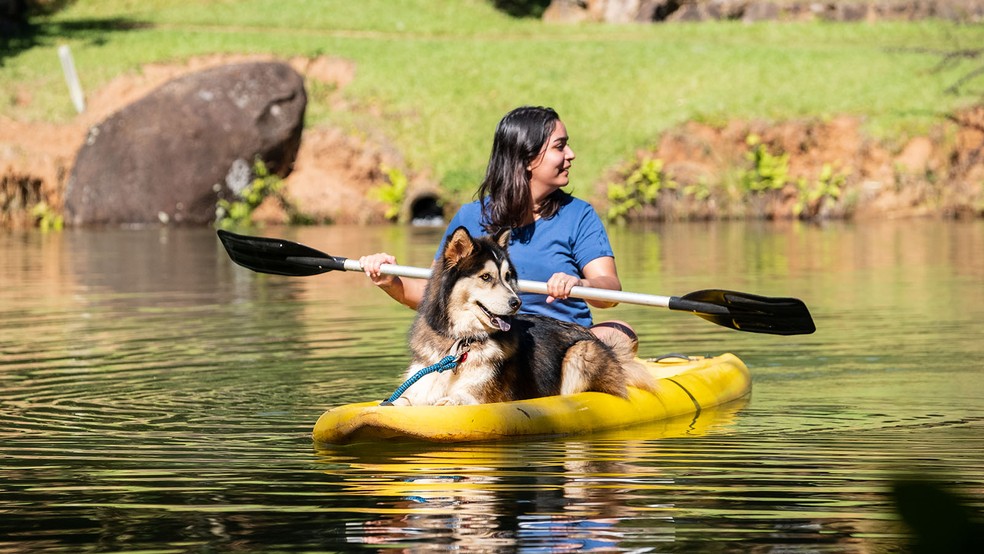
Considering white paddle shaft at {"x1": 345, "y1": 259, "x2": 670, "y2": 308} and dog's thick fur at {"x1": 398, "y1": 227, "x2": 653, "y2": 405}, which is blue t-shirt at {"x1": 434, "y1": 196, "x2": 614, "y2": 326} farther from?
dog's thick fur at {"x1": 398, "y1": 227, "x2": 653, "y2": 405}

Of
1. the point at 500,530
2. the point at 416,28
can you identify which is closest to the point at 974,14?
the point at 416,28

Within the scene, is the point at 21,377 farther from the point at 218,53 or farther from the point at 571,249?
the point at 218,53

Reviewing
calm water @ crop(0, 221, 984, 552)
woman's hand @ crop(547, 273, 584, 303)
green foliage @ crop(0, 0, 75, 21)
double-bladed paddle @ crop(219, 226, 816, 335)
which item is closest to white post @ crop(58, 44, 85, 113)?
green foliage @ crop(0, 0, 75, 21)

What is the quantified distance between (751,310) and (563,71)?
100 ft

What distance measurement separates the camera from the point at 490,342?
21.0 feet

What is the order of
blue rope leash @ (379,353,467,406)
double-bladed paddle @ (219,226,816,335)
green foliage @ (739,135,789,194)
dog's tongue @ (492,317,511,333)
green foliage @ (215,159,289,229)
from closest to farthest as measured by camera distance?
dog's tongue @ (492,317,511,333)
blue rope leash @ (379,353,467,406)
double-bladed paddle @ (219,226,816,335)
green foliage @ (739,135,789,194)
green foliage @ (215,159,289,229)

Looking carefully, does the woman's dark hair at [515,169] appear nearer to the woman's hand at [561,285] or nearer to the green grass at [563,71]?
the woman's hand at [561,285]

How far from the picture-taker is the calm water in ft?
15.0

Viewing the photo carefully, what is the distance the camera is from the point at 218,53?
124 ft

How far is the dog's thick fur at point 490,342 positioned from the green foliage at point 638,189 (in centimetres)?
2424

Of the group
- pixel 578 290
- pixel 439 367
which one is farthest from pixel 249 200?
pixel 439 367

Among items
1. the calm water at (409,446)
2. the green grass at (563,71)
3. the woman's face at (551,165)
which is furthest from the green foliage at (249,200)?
the woman's face at (551,165)

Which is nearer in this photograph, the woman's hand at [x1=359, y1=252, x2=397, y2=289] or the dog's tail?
the woman's hand at [x1=359, y1=252, x2=397, y2=289]

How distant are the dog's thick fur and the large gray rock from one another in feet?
88.1
